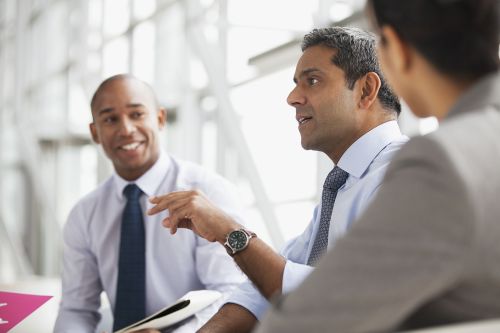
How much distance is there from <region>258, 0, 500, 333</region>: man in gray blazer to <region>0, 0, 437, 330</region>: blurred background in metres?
2.65

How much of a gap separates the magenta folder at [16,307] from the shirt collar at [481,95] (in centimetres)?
152

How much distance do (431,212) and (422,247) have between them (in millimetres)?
45

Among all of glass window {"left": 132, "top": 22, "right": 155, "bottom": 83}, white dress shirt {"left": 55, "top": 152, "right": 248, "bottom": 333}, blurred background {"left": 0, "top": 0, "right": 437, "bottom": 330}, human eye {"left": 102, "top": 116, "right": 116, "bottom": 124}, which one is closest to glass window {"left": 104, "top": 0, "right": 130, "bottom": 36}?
blurred background {"left": 0, "top": 0, "right": 437, "bottom": 330}

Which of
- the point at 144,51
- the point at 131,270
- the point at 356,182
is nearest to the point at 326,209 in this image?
the point at 356,182

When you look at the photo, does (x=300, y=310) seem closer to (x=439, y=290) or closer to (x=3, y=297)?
(x=439, y=290)

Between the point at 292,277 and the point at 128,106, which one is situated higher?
the point at 128,106

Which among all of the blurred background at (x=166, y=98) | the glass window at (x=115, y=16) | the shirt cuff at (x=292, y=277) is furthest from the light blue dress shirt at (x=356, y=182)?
the glass window at (x=115, y=16)

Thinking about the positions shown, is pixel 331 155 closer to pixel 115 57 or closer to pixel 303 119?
pixel 303 119

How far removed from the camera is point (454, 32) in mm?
1040

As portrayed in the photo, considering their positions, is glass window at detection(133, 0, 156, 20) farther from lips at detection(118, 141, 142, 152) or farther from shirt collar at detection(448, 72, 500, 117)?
shirt collar at detection(448, 72, 500, 117)

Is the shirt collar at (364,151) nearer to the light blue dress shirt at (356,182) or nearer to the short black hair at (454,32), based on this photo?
the light blue dress shirt at (356,182)

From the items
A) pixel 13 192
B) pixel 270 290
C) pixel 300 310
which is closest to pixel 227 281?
pixel 270 290

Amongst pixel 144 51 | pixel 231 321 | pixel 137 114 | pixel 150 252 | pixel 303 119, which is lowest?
pixel 231 321

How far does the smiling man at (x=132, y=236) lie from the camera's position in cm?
290
